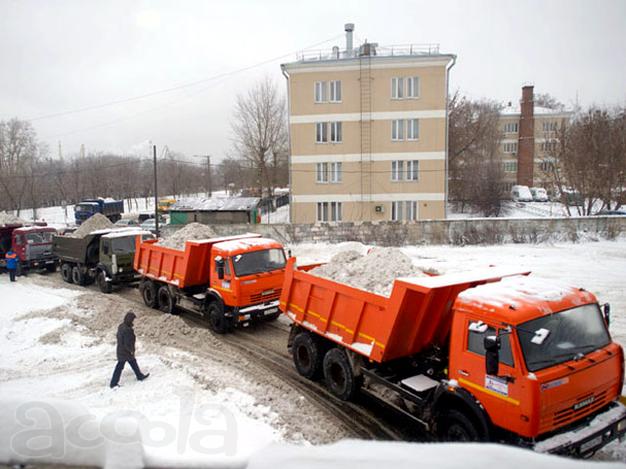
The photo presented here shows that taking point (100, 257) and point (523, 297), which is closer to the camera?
point (523, 297)

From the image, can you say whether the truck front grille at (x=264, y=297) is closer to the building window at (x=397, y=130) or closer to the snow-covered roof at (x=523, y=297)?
the snow-covered roof at (x=523, y=297)

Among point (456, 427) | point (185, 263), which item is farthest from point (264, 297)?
point (456, 427)

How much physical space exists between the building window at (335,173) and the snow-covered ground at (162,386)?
51.5 feet

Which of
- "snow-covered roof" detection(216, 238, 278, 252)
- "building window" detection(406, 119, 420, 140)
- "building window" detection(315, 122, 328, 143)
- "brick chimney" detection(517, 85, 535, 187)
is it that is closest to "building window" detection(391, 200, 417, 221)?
"building window" detection(406, 119, 420, 140)

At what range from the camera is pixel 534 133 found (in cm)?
6003

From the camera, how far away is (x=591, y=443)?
501 cm

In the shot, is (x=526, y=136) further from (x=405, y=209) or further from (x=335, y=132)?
(x=335, y=132)

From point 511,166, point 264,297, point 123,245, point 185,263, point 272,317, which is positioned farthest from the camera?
point 511,166

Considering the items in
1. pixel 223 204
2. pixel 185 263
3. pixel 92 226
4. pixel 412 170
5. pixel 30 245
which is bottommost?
pixel 30 245

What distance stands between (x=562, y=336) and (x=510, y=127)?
231 ft

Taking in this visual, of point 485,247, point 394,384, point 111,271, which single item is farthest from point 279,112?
point 394,384

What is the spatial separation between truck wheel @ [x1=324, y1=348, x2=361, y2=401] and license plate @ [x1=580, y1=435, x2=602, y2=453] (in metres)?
3.51

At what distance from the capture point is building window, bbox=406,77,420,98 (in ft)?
103

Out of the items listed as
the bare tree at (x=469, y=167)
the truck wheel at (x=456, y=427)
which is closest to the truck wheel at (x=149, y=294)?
the truck wheel at (x=456, y=427)
